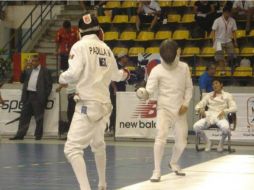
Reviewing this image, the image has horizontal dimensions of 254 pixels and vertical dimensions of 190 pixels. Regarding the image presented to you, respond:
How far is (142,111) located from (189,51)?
12.0ft

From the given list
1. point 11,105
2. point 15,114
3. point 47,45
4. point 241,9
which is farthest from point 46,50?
point 241,9

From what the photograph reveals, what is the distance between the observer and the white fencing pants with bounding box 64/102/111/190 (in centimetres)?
707

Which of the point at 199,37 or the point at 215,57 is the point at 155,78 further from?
the point at 199,37

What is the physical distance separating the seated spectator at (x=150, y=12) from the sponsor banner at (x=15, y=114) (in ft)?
15.1

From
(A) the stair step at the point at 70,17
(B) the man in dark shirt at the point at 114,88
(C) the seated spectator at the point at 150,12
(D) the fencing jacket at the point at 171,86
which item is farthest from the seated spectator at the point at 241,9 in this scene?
(D) the fencing jacket at the point at 171,86

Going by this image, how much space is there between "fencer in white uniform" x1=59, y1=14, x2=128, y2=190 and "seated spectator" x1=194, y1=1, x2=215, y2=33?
11.5 m

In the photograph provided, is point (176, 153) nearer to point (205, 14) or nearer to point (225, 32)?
point (225, 32)

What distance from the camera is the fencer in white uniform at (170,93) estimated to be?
878 centimetres

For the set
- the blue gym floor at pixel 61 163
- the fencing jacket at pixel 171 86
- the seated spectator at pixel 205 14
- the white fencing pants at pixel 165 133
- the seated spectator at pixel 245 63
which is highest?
the seated spectator at pixel 205 14

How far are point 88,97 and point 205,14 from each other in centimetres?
1196

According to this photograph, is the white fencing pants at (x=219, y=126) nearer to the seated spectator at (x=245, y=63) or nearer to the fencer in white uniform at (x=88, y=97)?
the seated spectator at (x=245, y=63)

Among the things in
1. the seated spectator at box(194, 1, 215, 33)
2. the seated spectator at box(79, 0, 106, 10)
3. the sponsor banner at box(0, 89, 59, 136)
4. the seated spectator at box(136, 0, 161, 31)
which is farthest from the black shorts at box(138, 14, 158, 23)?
the sponsor banner at box(0, 89, 59, 136)

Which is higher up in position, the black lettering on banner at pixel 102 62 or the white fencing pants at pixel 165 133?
the black lettering on banner at pixel 102 62

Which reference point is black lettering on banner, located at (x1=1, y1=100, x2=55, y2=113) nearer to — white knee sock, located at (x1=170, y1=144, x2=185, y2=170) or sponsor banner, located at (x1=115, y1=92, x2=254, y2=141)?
sponsor banner, located at (x1=115, y1=92, x2=254, y2=141)
